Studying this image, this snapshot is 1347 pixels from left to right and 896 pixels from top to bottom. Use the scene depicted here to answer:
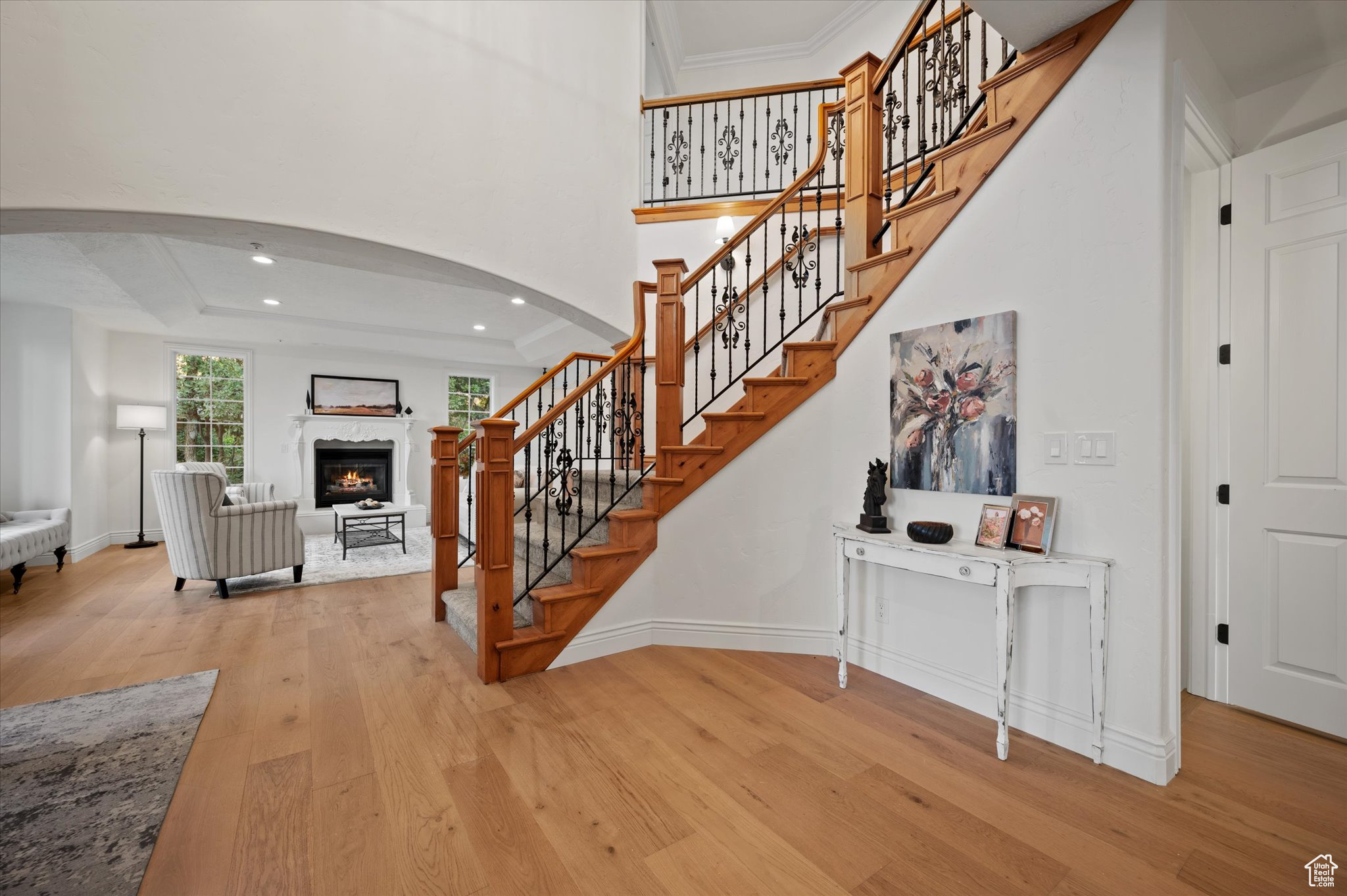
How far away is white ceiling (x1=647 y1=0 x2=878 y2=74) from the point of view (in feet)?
17.7

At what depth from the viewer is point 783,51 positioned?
5.90 m

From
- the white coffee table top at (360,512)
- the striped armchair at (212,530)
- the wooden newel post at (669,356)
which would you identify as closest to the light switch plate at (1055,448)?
the wooden newel post at (669,356)

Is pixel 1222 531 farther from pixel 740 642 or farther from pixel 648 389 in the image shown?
pixel 648 389

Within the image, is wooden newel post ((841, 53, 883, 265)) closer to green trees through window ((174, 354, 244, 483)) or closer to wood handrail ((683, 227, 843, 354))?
→ wood handrail ((683, 227, 843, 354))

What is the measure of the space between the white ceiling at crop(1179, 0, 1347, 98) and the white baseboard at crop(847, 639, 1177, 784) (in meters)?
2.79

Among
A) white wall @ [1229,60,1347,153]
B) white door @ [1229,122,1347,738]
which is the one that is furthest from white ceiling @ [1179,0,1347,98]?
white door @ [1229,122,1347,738]

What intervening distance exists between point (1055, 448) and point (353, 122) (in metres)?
4.18

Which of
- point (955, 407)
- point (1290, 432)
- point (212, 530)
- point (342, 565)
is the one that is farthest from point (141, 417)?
point (1290, 432)

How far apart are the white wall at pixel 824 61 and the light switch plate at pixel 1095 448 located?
4.46m

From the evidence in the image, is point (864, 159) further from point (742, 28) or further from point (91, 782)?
point (91, 782)

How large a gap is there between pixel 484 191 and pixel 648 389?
6.15ft

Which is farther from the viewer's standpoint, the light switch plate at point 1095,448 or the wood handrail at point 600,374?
the wood handrail at point 600,374

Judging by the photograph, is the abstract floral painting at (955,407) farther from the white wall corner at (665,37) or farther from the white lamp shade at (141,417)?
the white lamp shade at (141,417)

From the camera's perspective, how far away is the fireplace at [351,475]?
812 centimetres
